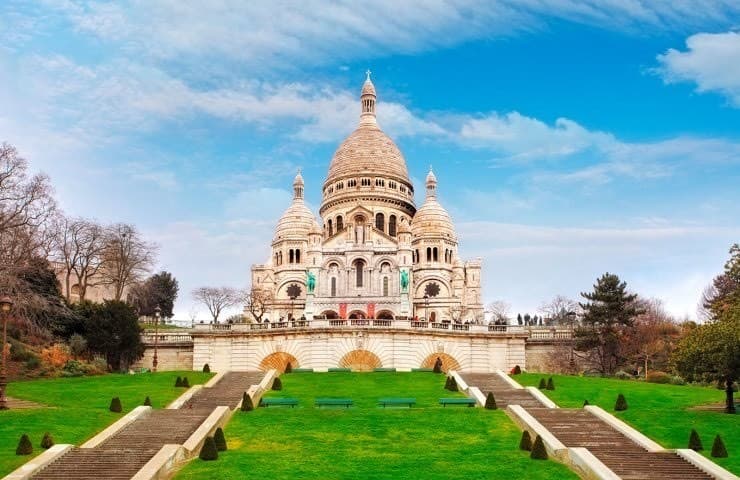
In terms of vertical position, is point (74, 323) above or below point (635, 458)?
above

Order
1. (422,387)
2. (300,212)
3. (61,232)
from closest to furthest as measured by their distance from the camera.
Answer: (422,387) → (61,232) → (300,212)

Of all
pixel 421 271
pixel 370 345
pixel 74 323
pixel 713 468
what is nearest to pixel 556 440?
pixel 713 468

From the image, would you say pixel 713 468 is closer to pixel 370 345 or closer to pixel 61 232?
pixel 370 345

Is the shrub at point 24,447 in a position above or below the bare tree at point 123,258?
below

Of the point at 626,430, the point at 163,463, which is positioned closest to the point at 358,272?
the point at 626,430

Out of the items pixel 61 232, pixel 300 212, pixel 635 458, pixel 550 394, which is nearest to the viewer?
pixel 635 458

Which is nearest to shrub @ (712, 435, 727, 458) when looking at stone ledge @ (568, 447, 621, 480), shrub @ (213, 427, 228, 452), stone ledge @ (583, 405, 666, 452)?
stone ledge @ (583, 405, 666, 452)

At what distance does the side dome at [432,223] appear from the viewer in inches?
4033

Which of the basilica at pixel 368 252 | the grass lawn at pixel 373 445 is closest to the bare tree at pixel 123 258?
the basilica at pixel 368 252

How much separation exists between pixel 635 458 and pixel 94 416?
21.3 meters

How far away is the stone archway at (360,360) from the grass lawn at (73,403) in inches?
399

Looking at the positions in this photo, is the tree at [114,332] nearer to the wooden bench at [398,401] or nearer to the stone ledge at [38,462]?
the wooden bench at [398,401]

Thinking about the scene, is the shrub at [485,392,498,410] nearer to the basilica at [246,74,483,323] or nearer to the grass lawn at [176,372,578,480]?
the grass lawn at [176,372,578,480]

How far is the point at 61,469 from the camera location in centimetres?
2769
